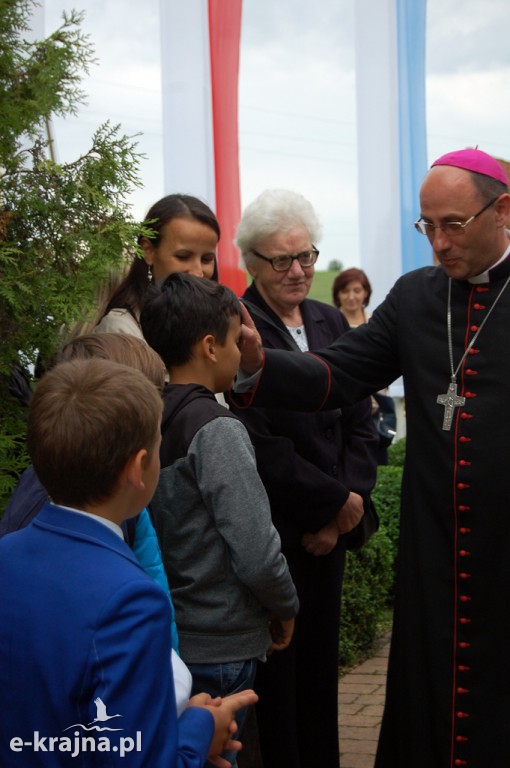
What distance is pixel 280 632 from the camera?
3068mm

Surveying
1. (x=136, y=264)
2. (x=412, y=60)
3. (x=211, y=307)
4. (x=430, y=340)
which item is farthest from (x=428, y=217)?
(x=412, y=60)

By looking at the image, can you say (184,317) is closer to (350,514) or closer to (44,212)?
(44,212)

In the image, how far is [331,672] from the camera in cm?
379

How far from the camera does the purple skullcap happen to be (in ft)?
10.5

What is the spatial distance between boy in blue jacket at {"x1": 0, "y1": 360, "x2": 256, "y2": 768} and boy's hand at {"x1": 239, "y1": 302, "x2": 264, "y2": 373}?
147cm

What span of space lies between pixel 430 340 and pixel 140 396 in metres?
1.74

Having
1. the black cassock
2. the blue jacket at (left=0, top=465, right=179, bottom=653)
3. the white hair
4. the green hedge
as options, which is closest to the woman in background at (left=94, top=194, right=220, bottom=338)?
the white hair

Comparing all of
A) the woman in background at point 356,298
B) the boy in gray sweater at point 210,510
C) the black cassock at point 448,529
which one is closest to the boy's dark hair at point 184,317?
the boy in gray sweater at point 210,510

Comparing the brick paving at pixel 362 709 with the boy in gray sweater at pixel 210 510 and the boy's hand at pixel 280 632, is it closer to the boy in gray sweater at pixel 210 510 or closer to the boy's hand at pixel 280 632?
the boy's hand at pixel 280 632

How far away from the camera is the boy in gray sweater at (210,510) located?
2.59m

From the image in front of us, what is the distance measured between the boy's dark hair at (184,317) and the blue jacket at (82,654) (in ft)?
3.70

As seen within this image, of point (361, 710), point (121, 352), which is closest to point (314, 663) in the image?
point (361, 710)

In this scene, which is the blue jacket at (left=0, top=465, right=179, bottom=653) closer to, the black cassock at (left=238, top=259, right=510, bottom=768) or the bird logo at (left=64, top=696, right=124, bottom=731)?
the bird logo at (left=64, top=696, right=124, bottom=731)

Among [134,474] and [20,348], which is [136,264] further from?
[134,474]
